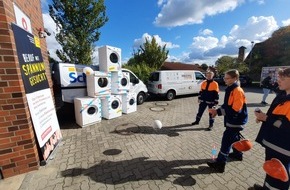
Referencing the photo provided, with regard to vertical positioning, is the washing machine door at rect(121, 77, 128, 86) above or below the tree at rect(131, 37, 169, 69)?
below

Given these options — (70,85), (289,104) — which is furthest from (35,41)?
(289,104)

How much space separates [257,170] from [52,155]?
4350 millimetres

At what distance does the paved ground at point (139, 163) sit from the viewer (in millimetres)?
2670

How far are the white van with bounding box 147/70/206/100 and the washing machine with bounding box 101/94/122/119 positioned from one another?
3878 millimetres

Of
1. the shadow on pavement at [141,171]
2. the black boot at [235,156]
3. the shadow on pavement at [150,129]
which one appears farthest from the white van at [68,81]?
the black boot at [235,156]

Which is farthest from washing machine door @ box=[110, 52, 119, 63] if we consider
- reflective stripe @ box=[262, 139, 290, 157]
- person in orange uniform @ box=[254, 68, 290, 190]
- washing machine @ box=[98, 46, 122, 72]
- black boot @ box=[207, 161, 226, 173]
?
reflective stripe @ box=[262, 139, 290, 157]

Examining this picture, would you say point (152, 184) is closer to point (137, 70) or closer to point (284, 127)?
point (284, 127)

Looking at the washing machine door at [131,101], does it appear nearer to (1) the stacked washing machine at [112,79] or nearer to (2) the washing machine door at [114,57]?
(1) the stacked washing machine at [112,79]

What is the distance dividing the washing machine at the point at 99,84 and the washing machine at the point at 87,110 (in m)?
0.26

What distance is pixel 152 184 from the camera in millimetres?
2676

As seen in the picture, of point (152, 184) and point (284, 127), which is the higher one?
point (284, 127)

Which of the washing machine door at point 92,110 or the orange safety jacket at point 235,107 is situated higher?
the orange safety jacket at point 235,107

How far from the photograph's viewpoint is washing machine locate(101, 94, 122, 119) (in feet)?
19.9

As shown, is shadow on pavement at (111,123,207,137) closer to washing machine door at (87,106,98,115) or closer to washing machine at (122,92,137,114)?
washing machine door at (87,106,98,115)
